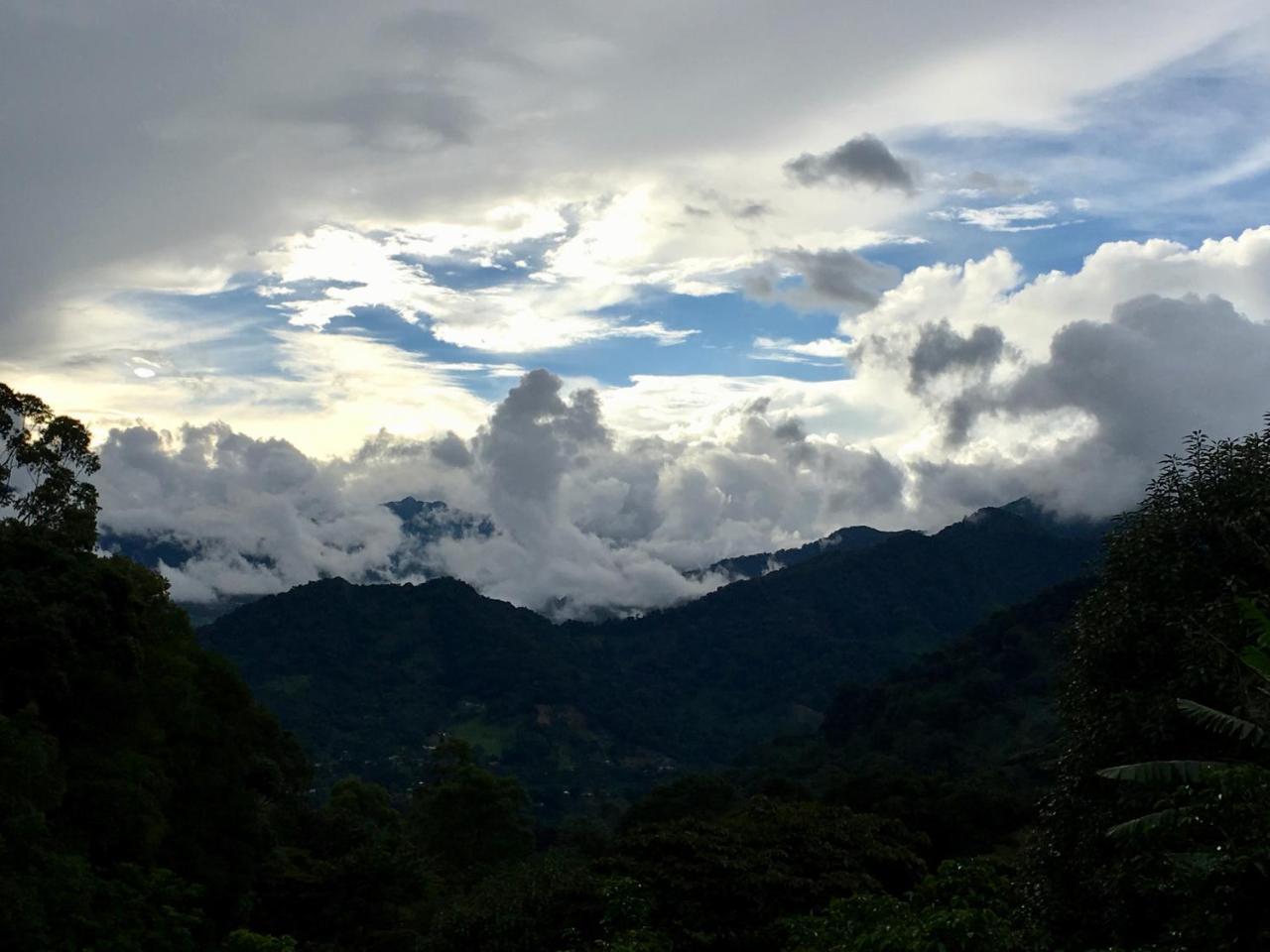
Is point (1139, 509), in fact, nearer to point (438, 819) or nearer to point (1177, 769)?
point (1177, 769)

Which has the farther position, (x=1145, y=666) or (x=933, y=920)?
(x=1145, y=666)

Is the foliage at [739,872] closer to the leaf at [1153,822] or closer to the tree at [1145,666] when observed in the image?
the tree at [1145,666]

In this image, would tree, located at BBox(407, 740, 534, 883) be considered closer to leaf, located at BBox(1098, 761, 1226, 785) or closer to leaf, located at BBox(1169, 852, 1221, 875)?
leaf, located at BBox(1098, 761, 1226, 785)

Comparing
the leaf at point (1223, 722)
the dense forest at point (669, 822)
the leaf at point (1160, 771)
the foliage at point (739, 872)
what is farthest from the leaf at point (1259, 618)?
the foliage at point (739, 872)

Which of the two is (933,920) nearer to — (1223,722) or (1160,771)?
(1160,771)

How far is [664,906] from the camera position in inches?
1105

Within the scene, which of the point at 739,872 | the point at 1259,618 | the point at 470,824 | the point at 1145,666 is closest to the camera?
the point at 1259,618

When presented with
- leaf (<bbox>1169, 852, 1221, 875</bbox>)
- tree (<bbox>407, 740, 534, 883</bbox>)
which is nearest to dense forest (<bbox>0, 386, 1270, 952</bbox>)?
leaf (<bbox>1169, 852, 1221, 875</bbox>)

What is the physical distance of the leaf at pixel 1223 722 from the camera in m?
18.0

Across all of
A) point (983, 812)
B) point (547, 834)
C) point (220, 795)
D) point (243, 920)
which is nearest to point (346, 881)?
point (243, 920)

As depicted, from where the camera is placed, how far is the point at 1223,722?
18.5m

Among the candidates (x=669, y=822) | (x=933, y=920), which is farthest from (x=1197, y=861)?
(x=669, y=822)

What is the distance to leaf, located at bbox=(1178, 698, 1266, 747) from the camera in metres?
18.0

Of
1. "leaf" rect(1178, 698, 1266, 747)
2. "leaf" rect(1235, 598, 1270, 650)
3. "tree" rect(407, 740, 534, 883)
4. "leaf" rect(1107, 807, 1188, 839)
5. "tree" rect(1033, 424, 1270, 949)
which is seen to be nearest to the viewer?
"leaf" rect(1107, 807, 1188, 839)
